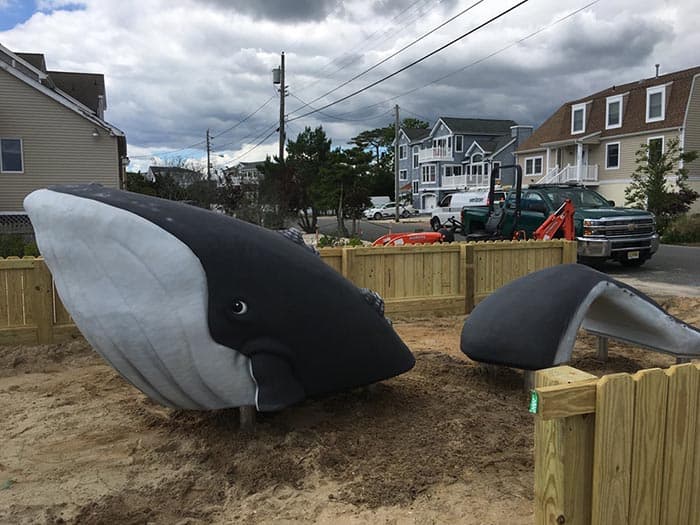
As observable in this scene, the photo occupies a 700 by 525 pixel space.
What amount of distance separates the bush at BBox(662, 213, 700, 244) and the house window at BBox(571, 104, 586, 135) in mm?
15674

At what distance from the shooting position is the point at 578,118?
1526 inches

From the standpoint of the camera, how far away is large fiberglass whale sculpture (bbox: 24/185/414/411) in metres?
3.79

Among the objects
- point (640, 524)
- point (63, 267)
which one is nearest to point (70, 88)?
point (63, 267)

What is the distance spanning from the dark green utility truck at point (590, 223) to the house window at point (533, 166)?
25372mm

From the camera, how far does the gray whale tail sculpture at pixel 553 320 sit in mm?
5156

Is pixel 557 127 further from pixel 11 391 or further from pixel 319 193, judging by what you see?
pixel 11 391

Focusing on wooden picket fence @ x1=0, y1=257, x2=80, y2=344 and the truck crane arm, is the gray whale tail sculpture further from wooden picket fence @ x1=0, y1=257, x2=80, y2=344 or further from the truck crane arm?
the truck crane arm

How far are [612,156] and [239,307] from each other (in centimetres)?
3683

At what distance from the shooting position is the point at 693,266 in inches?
630

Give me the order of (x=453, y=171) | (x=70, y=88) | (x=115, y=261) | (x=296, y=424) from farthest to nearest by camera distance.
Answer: (x=453, y=171)
(x=70, y=88)
(x=296, y=424)
(x=115, y=261)

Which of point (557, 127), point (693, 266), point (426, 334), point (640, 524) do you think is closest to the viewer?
point (640, 524)

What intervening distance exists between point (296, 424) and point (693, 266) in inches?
587

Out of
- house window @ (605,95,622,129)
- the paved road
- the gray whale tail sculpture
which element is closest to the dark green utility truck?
the paved road

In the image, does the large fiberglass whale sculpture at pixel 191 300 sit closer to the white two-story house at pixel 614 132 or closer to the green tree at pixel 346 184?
the green tree at pixel 346 184
